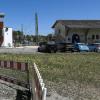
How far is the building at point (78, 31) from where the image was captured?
83.3 m

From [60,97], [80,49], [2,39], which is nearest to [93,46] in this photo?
[80,49]

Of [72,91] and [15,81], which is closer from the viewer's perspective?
[72,91]

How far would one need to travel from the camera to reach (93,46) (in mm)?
57688

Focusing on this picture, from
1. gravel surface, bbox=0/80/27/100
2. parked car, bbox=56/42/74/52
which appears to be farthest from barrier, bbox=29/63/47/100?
parked car, bbox=56/42/74/52

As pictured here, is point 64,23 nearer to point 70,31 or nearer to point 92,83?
point 70,31

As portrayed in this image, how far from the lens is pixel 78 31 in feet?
275

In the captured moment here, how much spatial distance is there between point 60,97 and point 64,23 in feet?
243

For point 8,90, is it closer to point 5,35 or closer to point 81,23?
point 5,35

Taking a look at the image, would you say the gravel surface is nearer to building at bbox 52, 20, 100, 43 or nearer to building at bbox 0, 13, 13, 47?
building at bbox 0, 13, 13, 47

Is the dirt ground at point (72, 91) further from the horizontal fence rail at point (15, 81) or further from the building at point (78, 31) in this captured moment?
the building at point (78, 31)

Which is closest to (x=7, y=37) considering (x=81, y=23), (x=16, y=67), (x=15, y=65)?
(x=81, y=23)

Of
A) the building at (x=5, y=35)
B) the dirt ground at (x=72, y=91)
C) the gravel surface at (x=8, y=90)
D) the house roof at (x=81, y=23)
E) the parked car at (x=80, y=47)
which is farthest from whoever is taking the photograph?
the house roof at (x=81, y=23)

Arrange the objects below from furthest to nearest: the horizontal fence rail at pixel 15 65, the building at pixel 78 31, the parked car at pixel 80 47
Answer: the building at pixel 78 31, the parked car at pixel 80 47, the horizontal fence rail at pixel 15 65

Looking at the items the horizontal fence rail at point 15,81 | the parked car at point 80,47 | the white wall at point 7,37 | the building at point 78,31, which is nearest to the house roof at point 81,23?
the building at point 78,31
